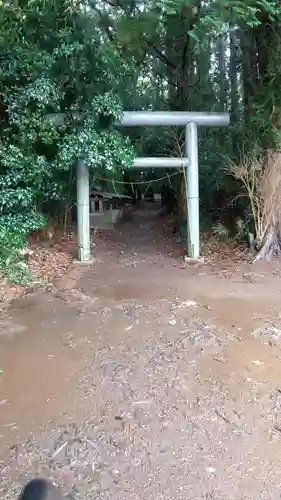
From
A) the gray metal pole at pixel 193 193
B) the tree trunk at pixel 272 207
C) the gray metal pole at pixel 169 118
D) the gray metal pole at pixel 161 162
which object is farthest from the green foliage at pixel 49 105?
the tree trunk at pixel 272 207

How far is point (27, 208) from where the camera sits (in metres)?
6.39

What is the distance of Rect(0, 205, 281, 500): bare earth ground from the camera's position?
2238mm

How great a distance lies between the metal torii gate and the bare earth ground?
1.57 metres

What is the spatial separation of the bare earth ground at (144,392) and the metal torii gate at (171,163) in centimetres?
157

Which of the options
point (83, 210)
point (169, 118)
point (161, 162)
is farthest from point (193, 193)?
point (83, 210)

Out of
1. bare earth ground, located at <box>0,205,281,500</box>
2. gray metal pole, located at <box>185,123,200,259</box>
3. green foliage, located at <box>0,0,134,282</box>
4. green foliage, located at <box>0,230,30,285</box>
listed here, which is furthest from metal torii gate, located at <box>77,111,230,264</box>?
bare earth ground, located at <box>0,205,281,500</box>

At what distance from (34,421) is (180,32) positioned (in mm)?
7094

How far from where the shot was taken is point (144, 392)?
305 centimetres

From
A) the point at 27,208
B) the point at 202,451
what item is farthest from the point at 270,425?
the point at 27,208

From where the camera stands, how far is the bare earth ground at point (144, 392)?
2238mm

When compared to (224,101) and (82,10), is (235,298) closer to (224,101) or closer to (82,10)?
(82,10)

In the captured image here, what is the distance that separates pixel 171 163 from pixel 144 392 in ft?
15.7

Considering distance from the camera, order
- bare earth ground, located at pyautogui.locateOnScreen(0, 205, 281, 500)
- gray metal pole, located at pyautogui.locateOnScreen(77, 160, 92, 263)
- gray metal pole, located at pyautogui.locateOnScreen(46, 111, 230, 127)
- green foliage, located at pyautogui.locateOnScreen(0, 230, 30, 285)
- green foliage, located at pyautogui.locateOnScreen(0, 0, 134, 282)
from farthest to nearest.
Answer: gray metal pole, located at pyautogui.locateOnScreen(77, 160, 92, 263) → gray metal pole, located at pyautogui.locateOnScreen(46, 111, 230, 127) → green foliage, located at pyautogui.locateOnScreen(0, 0, 134, 282) → green foliage, located at pyautogui.locateOnScreen(0, 230, 30, 285) → bare earth ground, located at pyautogui.locateOnScreen(0, 205, 281, 500)

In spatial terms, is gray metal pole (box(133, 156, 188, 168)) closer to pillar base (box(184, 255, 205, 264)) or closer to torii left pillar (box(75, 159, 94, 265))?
torii left pillar (box(75, 159, 94, 265))
